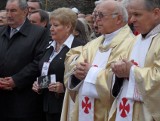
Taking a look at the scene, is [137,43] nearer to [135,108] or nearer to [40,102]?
[135,108]

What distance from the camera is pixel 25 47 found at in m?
5.70

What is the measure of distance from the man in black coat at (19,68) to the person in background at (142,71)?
1841mm

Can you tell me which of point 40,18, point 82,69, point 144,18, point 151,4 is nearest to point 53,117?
point 82,69

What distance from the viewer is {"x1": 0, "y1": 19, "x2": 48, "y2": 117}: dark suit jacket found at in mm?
5656

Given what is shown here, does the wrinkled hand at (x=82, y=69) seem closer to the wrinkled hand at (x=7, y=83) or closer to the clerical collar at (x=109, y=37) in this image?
the clerical collar at (x=109, y=37)

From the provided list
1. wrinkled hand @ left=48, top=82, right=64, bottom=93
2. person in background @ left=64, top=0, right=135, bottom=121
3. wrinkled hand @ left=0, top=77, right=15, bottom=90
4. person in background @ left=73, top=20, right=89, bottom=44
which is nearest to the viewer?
person in background @ left=64, top=0, right=135, bottom=121

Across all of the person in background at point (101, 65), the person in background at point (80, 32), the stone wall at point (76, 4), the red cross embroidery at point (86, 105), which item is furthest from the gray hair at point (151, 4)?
the stone wall at point (76, 4)

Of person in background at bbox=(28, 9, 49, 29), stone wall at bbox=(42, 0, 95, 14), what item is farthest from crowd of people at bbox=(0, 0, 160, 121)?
stone wall at bbox=(42, 0, 95, 14)

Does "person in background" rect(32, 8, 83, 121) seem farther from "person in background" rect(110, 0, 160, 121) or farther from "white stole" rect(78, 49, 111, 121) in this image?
"person in background" rect(110, 0, 160, 121)

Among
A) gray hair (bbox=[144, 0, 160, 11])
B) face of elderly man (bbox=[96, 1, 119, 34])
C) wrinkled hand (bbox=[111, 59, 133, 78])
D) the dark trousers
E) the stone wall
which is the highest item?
gray hair (bbox=[144, 0, 160, 11])

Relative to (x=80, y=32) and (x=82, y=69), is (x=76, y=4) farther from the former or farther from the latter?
(x=82, y=69)

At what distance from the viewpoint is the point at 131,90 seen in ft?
13.1

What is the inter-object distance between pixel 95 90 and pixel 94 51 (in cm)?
51

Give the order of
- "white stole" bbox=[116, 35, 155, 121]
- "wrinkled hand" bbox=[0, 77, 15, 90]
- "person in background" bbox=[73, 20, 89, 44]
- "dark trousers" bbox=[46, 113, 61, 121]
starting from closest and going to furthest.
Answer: "white stole" bbox=[116, 35, 155, 121]
"dark trousers" bbox=[46, 113, 61, 121]
"wrinkled hand" bbox=[0, 77, 15, 90]
"person in background" bbox=[73, 20, 89, 44]
